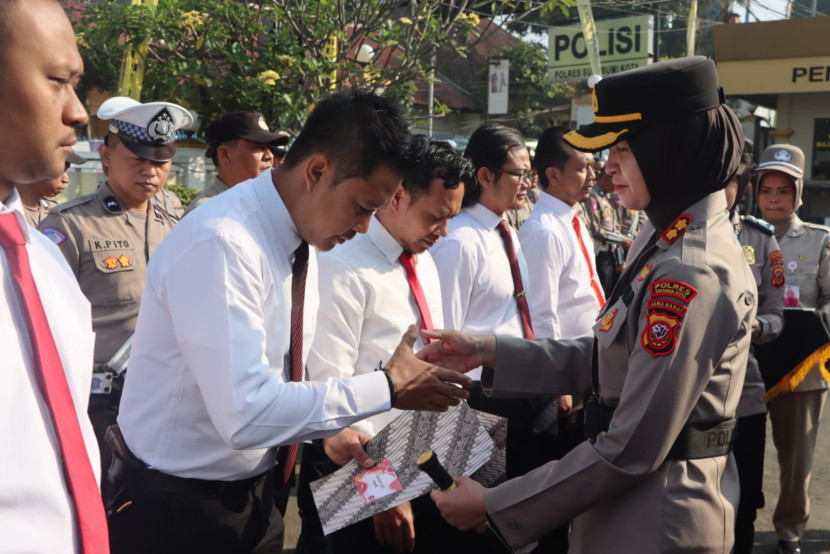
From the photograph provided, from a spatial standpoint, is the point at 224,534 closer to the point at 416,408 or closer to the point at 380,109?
the point at 416,408

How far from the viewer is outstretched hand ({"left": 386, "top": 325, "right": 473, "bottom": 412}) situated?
2.09 meters

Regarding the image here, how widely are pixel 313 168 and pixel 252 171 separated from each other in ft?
8.42

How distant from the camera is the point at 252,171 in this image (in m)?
4.47

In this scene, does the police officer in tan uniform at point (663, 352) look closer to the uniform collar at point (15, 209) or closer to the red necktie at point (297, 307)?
the red necktie at point (297, 307)

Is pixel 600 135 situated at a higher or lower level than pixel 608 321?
higher

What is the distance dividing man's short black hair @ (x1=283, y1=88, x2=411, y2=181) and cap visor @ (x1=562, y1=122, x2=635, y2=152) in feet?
1.56

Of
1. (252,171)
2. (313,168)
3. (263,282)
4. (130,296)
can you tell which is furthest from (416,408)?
(252,171)

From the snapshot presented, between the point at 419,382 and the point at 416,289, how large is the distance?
2.44 ft

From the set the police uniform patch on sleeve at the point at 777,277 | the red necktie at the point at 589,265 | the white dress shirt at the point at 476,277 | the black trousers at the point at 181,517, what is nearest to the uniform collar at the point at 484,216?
the white dress shirt at the point at 476,277

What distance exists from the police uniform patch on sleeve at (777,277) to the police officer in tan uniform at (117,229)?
3.03 metres

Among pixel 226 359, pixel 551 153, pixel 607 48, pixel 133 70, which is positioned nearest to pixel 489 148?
pixel 551 153

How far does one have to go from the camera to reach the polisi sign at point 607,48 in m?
13.4

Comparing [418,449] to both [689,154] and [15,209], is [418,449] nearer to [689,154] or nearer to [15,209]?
[689,154]

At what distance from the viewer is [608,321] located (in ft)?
6.14
